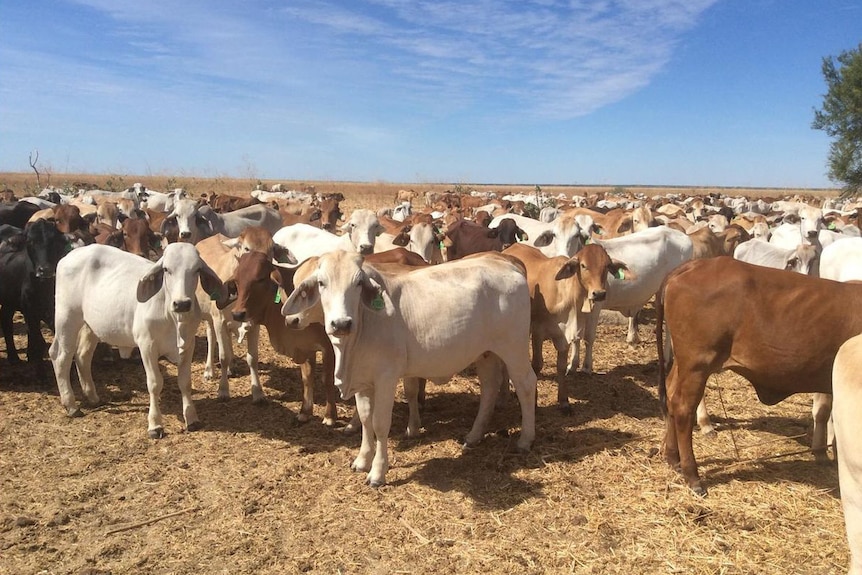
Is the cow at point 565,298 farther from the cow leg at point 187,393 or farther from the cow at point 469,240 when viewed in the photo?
the cow at point 469,240

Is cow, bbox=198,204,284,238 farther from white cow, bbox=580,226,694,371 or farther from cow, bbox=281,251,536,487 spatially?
cow, bbox=281,251,536,487

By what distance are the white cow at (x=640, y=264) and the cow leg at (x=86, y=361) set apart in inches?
245

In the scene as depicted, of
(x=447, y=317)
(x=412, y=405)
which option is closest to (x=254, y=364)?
(x=412, y=405)

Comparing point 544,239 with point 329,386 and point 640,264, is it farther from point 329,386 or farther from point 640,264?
point 329,386

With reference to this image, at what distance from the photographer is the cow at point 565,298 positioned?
289 inches

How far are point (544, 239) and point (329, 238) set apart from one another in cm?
385

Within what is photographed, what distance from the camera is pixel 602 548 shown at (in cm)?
462

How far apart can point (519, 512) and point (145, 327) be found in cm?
417

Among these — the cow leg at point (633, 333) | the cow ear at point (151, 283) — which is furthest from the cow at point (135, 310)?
the cow leg at point (633, 333)

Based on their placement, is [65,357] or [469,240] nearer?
[65,357]

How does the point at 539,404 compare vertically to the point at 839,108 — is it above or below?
below

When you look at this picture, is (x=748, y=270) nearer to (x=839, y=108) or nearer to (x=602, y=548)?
(x=602, y=548)

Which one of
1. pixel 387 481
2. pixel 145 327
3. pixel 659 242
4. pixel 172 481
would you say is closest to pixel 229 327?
pixel 145 327

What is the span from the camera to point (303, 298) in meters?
5.34
